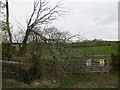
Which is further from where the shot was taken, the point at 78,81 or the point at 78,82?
the point at 78,81

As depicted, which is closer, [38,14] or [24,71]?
[24,71]

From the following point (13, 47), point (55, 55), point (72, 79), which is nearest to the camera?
point (55, 55)

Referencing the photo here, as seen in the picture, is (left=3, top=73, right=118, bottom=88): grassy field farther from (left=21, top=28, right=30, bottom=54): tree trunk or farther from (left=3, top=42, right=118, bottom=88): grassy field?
(left=21, top=28, right=30, bottom=54): tree trunk

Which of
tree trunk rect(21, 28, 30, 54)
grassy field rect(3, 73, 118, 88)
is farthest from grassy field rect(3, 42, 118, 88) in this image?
tree trunk rect(21, 28, 30, 54)

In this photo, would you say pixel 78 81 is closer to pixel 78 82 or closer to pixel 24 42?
pixel 78 82

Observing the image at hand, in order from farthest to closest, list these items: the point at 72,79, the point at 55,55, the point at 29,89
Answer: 1. the point at 72,79
2. the point at 55,55
3. the point at 29,89

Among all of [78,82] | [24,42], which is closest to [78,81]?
[78,82]

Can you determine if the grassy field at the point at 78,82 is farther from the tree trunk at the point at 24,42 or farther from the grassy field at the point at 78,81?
the tree trunk at the point at 24,42

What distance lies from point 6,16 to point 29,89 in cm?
767

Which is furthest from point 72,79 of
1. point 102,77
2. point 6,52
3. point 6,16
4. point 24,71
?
point 6,16

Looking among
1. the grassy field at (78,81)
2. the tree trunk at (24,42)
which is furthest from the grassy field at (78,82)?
the tree trunk at (24,42)

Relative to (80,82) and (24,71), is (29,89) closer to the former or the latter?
(24,71)

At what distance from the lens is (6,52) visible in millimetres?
19609

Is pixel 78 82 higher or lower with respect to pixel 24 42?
lower
